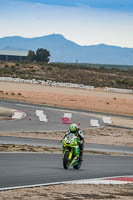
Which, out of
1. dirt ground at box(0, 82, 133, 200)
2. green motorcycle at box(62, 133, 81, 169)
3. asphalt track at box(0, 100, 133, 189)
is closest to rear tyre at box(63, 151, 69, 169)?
green motorcycle at box(62, 133, 81, 169)

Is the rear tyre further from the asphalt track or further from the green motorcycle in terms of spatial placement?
the asphalt track

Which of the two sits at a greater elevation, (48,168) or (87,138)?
(48,168)

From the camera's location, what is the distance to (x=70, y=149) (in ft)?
60.5

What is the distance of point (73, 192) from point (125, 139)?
2273 cm

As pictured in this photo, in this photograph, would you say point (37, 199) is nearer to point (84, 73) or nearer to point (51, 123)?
point (51, 123)

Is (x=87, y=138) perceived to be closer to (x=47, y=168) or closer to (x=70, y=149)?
(x=47, y=168)

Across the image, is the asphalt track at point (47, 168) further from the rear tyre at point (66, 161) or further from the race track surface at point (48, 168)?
the rear tyre at point (66, 161)

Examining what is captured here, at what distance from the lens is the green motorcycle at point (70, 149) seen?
18297 millimetres

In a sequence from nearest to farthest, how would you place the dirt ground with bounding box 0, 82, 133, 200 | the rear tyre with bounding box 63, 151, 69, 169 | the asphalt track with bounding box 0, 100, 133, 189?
the dirt ground with bounding box 0, 82, 133, 200 < the asphalt track with bounding box 0, 100, 133, 189 < the rear tyre with bounding box 63, 151, 69, 169

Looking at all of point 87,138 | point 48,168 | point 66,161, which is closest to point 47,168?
point 48,168

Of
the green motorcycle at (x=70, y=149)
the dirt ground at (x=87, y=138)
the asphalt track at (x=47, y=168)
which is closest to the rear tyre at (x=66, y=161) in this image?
the green motorcycle at (x=70, y=149)

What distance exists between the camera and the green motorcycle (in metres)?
18.3

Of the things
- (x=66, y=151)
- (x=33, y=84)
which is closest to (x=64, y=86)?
(x=33, y=84)

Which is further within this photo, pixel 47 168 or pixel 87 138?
→ pixel 87 138
